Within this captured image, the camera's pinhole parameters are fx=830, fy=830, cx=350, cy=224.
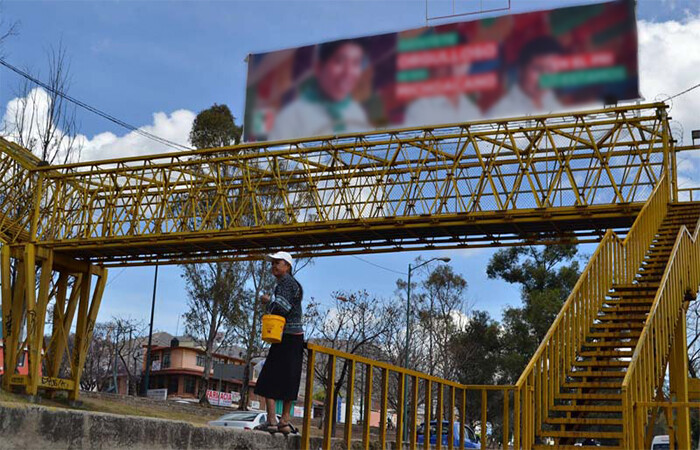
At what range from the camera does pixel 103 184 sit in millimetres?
30969

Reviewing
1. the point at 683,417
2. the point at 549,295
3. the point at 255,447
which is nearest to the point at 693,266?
the point at 683,417

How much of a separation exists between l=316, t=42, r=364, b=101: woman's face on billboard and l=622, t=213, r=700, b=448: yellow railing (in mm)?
16632

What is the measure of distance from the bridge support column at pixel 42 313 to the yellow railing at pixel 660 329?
2084 cm

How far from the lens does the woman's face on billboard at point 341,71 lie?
3142 cm

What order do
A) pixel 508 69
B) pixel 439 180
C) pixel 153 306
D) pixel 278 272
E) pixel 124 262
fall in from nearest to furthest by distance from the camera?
pixel 278 272 < pixel 439 180 < pixel 508 69 < pixel 124 262 < pixel 153 306

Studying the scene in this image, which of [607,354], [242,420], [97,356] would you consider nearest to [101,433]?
[607,354]

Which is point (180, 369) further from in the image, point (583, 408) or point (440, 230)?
point (583, 408)

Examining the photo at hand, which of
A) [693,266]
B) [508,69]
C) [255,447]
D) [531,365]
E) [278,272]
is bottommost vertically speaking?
[255,447]

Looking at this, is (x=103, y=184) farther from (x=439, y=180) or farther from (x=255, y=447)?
(x=255, y=447)

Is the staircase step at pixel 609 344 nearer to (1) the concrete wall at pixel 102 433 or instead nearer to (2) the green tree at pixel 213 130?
(1) the concrete wall at pixel 102 433

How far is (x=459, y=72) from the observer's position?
29.7 metres

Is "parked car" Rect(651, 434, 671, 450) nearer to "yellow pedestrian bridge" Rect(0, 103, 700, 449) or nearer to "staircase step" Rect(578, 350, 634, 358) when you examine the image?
"yellow pedestrian bridge" Rect(0, 103, 700, 449)

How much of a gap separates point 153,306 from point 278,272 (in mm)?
45340

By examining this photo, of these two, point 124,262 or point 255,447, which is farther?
point 124,262
